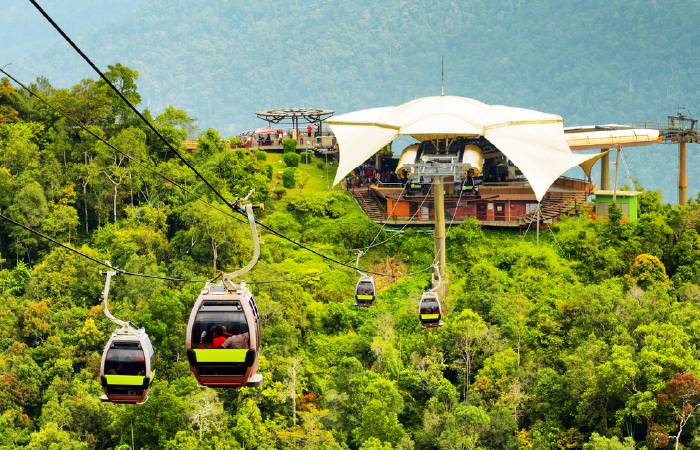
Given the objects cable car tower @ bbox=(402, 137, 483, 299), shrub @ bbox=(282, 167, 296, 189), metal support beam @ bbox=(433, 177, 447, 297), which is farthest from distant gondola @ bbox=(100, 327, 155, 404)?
shrub @ bbox=(282, 167, 296, 189)

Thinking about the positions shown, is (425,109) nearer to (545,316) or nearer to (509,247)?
(509,247)

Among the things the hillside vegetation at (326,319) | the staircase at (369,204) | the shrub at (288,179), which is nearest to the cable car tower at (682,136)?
the hillside vegetation at (326,319)

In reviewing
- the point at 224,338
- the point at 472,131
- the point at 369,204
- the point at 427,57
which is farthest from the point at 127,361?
the point at 427,57

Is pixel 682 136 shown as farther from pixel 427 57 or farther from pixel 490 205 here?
pixel 427 57

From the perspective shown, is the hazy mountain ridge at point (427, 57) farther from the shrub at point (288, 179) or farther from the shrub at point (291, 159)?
the shrub at point (288, 179)

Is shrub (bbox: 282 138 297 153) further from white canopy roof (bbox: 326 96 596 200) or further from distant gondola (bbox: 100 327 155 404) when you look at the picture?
distant gondola (bbox: 100 327 155 404)

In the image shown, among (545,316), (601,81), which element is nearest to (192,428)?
(545,316)
